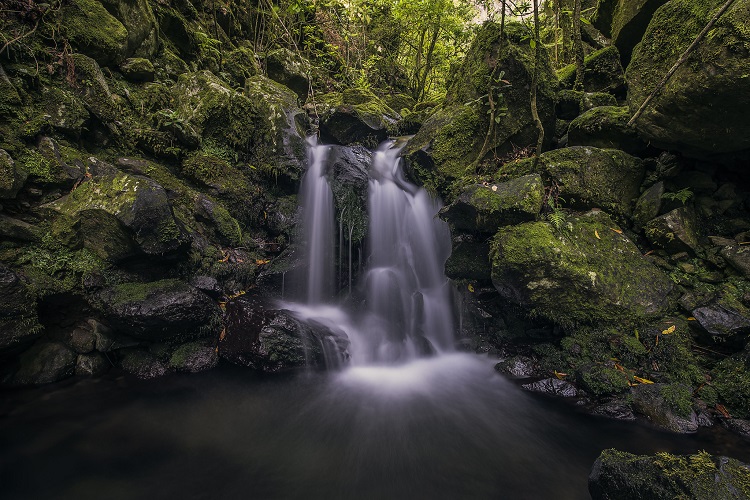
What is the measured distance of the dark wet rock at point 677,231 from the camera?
4.37 meters

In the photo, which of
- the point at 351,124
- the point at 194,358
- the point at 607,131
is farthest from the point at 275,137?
the point at 607,131

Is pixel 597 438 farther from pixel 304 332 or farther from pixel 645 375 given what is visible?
pixel 304 332

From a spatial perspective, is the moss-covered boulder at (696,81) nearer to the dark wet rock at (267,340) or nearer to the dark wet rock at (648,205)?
the dark wet rock at (648,205)

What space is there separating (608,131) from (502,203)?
2582 millimetres

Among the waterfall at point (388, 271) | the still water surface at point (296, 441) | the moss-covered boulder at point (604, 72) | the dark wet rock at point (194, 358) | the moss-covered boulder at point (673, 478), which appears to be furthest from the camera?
the moss-covered boulder at point (604, 72)

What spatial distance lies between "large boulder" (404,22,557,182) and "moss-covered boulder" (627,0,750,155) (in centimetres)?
199

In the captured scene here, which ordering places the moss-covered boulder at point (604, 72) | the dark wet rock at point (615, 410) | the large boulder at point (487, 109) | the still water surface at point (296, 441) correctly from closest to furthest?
the still water surface at point (296, 441) < the dark wet rock at point (615, 410) < the large boulder at point (487, 109) < the moss-covered boulder at point (604, 72)

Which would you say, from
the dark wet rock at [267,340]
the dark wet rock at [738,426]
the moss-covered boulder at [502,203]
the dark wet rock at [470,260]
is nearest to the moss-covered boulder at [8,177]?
the dark wet rock at [267,340]

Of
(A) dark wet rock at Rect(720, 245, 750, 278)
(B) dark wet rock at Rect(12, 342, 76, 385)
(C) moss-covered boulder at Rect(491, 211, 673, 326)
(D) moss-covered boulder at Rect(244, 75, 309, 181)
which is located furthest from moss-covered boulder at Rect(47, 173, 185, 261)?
(A) dark wet rock at Rect(720, 245, 750, 278)

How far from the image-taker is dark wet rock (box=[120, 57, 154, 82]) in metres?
5.44

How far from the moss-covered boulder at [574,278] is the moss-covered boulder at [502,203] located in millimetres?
220

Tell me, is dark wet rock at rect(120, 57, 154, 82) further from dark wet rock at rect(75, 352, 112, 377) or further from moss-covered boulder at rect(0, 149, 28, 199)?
dark wet rock at rect(75, 352, 112, 377)

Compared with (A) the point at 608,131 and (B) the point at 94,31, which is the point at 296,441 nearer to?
(A) the point at 608,131

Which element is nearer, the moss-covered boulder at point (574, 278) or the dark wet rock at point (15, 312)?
the dark wet rock at point (15, 312)
